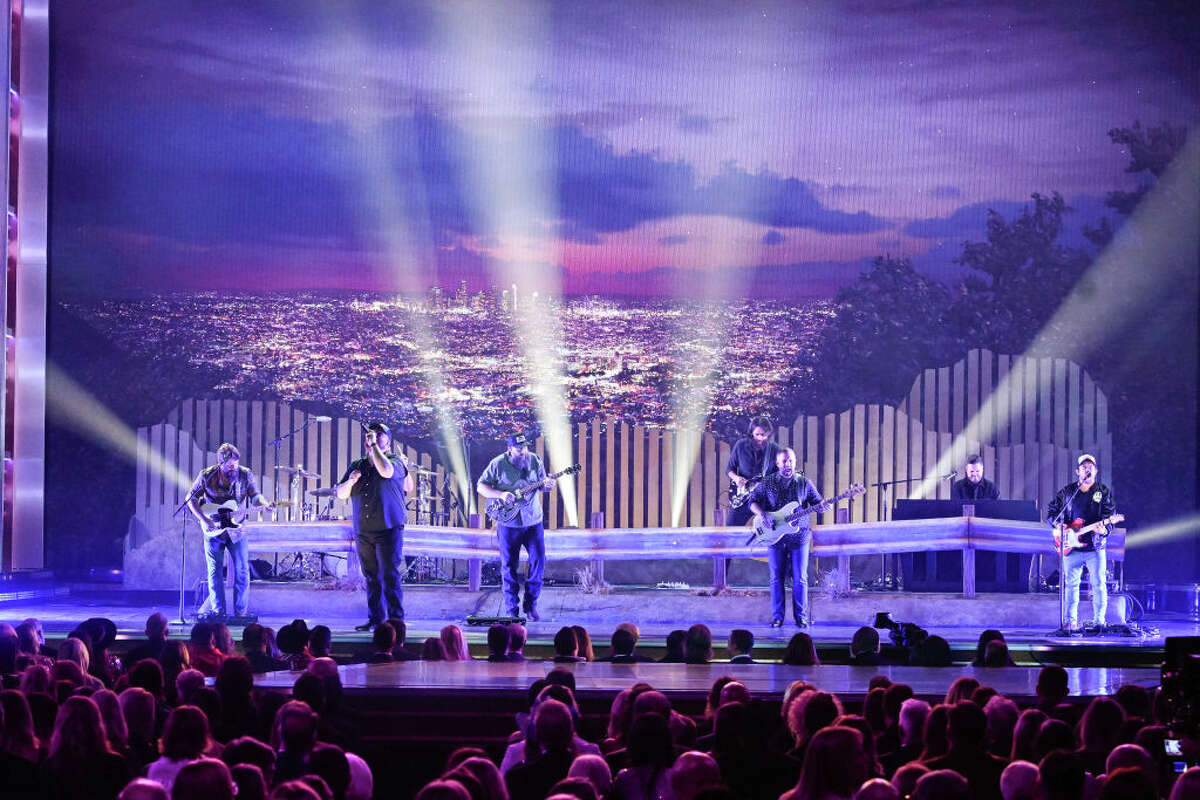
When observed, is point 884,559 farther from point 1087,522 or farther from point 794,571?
point 1087,522

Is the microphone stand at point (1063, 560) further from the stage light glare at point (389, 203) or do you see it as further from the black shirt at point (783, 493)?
the stage light glare at point (389, 203)

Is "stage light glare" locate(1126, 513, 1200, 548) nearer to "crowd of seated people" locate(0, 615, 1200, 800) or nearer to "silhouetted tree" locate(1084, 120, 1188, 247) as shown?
"silhouetted tree" locate(1084, 120, 1188, 247)

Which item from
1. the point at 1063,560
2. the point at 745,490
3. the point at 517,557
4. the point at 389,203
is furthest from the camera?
the point at 389,203

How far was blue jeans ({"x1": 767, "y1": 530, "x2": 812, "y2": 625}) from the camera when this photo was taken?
13195 millimetres

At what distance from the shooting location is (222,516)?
44.4 ft

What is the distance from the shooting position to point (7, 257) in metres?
18.4

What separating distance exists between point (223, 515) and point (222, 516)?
1 centimetres

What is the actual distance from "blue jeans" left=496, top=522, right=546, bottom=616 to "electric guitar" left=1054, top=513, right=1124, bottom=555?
178 inches

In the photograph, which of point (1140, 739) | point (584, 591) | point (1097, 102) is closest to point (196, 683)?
point (1140, 739)

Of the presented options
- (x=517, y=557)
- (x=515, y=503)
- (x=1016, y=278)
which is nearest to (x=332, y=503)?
(x=517, y=557)

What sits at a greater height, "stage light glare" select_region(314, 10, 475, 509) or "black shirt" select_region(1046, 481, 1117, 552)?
"stage light glare" select_region(314, 10, 475, 509)

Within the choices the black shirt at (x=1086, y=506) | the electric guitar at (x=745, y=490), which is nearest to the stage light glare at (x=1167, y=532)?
the black shirt at (x=1086, y=506)

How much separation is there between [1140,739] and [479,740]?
136 inches

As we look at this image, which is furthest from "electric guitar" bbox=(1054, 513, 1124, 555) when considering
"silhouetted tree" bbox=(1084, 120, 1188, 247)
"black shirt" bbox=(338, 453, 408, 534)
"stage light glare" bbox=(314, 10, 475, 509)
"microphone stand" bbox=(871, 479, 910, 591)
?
"stage light glare" bbox=(314, 10, 475, 509)
